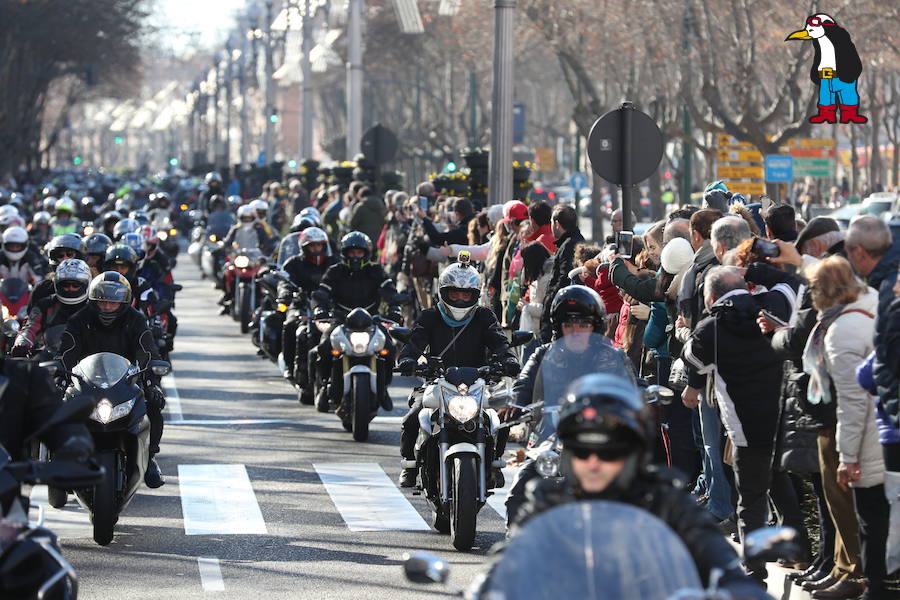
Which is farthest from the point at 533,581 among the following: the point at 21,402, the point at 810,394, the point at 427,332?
the point at 427,332

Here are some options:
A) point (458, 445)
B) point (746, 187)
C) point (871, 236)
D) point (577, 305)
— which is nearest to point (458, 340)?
point (458, 445)

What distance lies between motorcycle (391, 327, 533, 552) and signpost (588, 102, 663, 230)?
10.8ft

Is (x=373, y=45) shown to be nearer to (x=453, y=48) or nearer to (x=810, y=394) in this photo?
(x=453, y=48)

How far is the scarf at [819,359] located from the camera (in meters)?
8.70

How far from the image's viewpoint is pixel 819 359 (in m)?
8.79

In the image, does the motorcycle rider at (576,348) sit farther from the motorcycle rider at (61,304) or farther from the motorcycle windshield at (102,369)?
the motorcycle rider at (61,304)

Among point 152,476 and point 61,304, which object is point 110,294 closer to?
point 152,476

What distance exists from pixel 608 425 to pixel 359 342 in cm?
1075

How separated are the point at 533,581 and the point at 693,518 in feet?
2.46

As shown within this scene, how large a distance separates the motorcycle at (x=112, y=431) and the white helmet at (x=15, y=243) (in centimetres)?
712

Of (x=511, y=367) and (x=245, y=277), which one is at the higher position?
(x=511, y=367)

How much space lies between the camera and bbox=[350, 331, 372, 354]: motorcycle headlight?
1586 centimetres

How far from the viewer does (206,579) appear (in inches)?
401

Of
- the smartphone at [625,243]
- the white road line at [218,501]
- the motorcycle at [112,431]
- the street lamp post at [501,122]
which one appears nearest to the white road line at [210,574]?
the motorcycle at [112,431]
